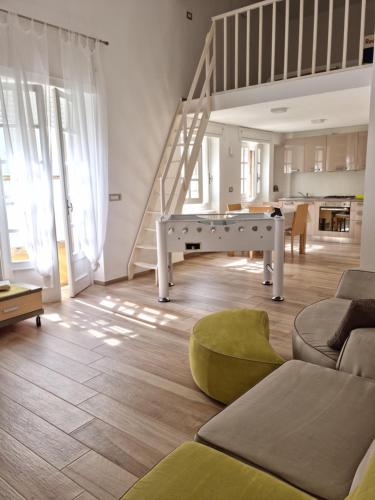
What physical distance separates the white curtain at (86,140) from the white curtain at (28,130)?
0.31m

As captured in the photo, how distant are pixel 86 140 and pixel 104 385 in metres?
2.81

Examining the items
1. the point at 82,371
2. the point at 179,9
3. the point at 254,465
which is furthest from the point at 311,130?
the point at 254,465

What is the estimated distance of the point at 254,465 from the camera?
125cm

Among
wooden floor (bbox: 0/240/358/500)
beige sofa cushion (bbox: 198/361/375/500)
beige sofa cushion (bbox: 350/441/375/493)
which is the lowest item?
wooden floor (bbox: 0/240/358/500)

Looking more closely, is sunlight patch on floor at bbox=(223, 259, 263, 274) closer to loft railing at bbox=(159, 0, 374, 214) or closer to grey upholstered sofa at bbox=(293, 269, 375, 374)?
loft railing at bbox=(159, 0, 374, 214)

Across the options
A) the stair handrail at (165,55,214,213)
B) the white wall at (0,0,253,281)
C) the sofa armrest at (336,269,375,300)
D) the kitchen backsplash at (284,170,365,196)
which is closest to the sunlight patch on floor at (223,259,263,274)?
the stair handrail at (165,55,214,213)

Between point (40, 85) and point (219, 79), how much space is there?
369 centimetres

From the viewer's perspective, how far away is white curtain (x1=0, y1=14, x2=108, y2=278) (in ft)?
11.7

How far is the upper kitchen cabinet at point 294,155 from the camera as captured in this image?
834 cm

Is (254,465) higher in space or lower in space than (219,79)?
lower

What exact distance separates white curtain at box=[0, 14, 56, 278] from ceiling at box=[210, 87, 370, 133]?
8.75 feet

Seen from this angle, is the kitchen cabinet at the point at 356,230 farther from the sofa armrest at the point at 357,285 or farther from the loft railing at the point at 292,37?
the sofa armrest at the point at 357,285

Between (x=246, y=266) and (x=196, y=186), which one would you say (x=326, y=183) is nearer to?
(x=196, y=186)

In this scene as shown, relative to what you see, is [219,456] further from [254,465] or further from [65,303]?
[65,303]
